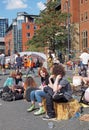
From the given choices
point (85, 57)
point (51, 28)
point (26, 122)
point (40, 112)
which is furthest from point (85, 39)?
point (26, 122)

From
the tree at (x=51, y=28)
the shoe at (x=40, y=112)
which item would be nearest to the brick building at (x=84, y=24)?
the tree at (x=51, y=28)

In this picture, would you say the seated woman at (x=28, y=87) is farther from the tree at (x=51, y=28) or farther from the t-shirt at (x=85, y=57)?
the tree at (x=51, y=28)

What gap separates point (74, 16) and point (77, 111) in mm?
68088

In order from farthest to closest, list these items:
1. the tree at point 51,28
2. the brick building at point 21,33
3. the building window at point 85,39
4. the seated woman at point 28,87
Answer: the brick building at point 21,33 → the building window at point 85,39 → the tree at point 51,28 → the seated woman at point 28,87

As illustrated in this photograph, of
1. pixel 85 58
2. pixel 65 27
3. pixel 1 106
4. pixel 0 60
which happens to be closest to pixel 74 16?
pixel 65 27

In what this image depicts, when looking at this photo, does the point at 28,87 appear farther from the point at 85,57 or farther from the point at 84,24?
the point at 84,24

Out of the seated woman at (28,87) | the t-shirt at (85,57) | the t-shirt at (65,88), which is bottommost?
the seated woman at (28,87)

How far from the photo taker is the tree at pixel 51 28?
68.1 meters

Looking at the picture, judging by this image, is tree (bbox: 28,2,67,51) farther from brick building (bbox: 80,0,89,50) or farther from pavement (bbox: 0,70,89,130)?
pavement (bbox: 0,70,89,130)

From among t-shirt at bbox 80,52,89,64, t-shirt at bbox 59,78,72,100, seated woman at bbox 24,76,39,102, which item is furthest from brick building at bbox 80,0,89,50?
t-shirt at bbox 59,78,72,100

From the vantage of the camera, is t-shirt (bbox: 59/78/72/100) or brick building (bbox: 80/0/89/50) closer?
t-shirt (bbox: 59/78/72/100)

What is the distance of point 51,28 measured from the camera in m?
67.7

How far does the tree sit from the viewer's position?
68106mm

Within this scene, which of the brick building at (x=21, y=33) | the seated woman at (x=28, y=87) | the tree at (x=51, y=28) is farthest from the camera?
the brick building at (x=21, y=33)
